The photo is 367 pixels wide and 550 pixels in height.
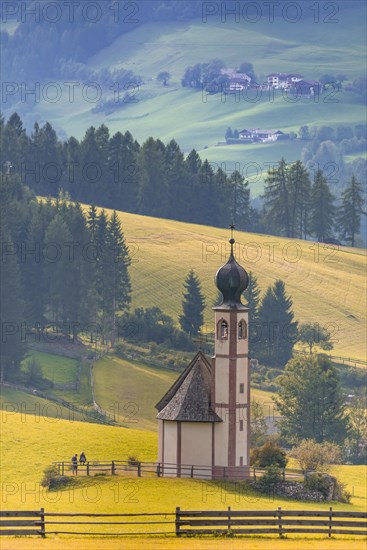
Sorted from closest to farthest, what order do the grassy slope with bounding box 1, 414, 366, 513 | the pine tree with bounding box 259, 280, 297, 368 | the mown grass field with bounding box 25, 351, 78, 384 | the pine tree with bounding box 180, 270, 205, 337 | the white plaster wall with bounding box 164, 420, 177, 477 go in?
the grassy slope with bounding box 1, 414, 366, 513
the white plaster wall with bounding box 164, 420, 177, 477
the mown grass field with bounding box 25, 351, 78, 384
the pine tree with bounding box 180, 270, 205, 337
the pine tree with bounding box 259, 280, 297, 368

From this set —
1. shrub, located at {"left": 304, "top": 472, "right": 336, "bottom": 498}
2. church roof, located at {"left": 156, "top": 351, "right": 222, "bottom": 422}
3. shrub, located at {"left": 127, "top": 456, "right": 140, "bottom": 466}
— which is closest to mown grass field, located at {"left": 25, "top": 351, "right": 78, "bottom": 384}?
shrub, located at {"left": 127, "top": 456, "right": 140, "bottom": 466}

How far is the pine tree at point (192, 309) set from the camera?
156 meters

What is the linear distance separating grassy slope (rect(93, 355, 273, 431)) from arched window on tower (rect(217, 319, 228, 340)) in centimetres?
4121

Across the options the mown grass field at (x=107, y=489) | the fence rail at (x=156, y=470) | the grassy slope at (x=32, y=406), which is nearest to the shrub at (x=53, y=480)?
the mown grass field at (x=107, y=489)

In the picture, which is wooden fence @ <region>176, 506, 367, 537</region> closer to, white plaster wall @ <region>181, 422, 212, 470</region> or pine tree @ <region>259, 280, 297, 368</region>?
white plaster wall @ <region>181, 422, 212, 470</region>

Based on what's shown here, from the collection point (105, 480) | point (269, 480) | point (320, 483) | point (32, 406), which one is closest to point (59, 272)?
point (32, 406)

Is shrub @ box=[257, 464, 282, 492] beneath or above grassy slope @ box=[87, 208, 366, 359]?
beneath

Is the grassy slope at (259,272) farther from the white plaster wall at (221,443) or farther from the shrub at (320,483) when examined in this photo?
the white plaster wall at (221,443)

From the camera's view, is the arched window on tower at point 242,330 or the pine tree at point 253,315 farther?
the pine tree at point 253,315

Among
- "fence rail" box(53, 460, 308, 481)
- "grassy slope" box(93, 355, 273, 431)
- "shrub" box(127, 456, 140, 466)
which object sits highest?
"grassy slope" box(93, 355, 273, 431)

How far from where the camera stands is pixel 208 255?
7229 inches

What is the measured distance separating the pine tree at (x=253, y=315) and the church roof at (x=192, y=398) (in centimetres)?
6839

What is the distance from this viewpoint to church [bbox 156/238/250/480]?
82.9m

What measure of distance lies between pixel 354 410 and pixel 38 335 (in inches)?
1322
